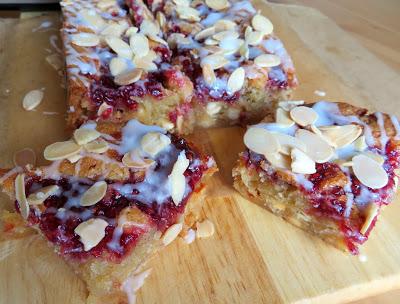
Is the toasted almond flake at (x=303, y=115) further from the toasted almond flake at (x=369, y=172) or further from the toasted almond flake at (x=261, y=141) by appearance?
the toasted almond flake at (x=369, y=172)

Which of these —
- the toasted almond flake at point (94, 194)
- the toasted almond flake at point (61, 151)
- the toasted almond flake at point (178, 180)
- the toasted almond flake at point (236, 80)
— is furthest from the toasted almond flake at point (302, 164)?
the toasted almond flake at point (61, 151)

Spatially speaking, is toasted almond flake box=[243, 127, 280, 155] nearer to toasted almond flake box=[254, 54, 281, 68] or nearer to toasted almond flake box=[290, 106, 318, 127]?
toasted almond flake box=[290, 106, 318, 127]

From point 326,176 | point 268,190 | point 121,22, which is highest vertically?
point 121,22

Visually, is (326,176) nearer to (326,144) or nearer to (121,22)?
(326,144)

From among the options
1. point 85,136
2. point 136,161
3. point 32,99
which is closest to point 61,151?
point 85,136

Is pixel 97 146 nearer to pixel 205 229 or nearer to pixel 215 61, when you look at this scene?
pixel 205 229

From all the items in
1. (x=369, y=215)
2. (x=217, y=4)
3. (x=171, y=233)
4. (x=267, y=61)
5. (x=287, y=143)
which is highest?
(x=217, y=4)

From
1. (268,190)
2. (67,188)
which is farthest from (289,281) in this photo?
(67,188)

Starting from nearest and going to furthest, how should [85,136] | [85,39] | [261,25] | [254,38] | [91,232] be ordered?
[91,232]
[85,136]
[85,39]
[254,38]
[261,25]
